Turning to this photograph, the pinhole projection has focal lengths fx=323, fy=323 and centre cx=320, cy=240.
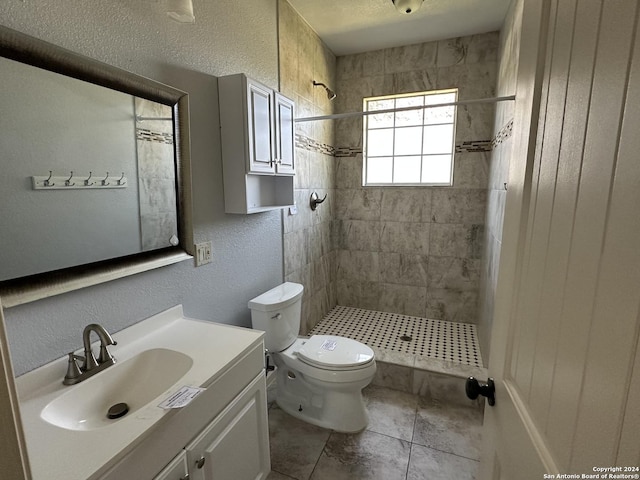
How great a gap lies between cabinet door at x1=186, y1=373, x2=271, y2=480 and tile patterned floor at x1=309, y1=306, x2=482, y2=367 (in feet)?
4.83

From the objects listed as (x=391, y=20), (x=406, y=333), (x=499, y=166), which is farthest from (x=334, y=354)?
(x=391, y=20)

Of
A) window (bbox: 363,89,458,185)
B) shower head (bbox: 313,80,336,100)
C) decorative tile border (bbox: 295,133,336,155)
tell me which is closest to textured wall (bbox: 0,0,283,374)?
decorative tile border (bbox: 295,133,336,155)

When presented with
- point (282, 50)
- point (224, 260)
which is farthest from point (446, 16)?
point (224, 260)

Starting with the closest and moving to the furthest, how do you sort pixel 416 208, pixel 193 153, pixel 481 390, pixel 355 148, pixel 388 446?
pixel 481 390 < pixel 193 153 < pixel 388 446 < pixel 416 208 < pixel 355 148

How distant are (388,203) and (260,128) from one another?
6.04 feet

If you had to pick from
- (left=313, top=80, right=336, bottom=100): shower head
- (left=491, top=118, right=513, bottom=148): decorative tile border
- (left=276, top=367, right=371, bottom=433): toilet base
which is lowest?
(left=276, top=367, right=371, bottom=433): toilet base

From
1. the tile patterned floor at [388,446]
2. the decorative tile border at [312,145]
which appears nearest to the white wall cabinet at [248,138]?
the decorative tile border at [312,145]

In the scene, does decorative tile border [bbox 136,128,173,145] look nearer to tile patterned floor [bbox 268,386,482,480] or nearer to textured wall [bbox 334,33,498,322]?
tile patterned floor [bbox 268,386,482,480]

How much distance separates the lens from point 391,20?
2.56 metres

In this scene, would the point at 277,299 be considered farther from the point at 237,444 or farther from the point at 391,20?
the point at 391,20

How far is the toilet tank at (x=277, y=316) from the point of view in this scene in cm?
188

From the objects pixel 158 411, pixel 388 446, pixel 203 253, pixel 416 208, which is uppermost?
pixel 416 208

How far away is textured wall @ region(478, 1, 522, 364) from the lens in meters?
2.04

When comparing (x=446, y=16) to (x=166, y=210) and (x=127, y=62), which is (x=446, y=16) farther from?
(x=166, y=210)
